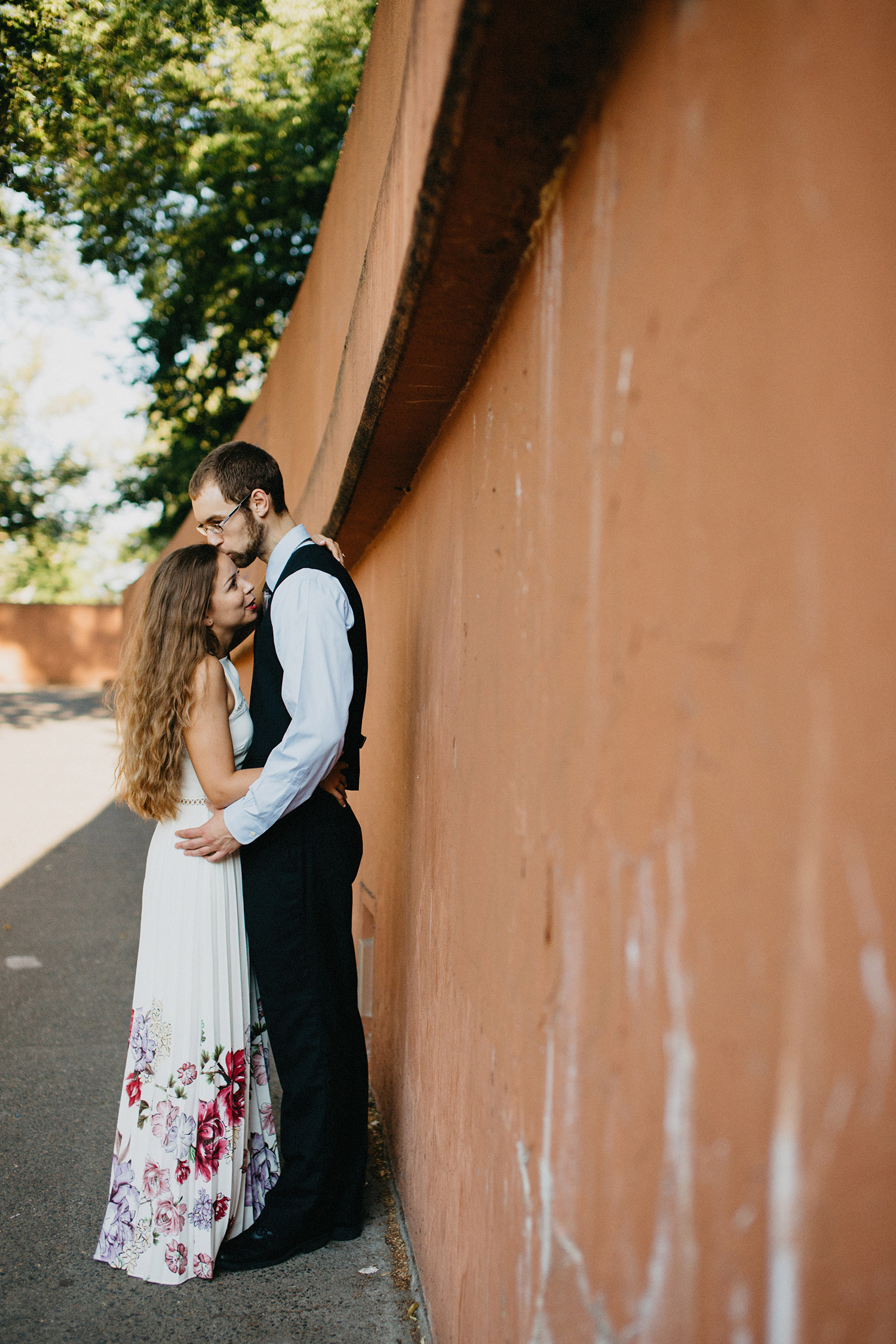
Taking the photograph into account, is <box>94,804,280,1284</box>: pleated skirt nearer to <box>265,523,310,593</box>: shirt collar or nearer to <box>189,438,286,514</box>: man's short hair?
<box>265,523,310,593</box>: shirt collar

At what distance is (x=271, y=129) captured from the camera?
9.20m

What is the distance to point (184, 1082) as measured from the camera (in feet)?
8.51

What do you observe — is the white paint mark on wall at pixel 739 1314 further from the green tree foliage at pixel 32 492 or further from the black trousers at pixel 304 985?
the green tree foliage at pixel 32 492

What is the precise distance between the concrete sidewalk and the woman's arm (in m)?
1.30

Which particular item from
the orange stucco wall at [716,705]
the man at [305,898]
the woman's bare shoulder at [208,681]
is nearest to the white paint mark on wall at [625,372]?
the orange stucco wall at [716,705]

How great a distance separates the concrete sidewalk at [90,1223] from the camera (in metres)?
2.35

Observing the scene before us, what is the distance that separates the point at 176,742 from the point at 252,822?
0.35 meters

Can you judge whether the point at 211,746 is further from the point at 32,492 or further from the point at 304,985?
the point at 32,492

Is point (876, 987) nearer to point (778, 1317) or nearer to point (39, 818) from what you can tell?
point (778, 1317)

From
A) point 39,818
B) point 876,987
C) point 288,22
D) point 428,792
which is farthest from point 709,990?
point 288,22

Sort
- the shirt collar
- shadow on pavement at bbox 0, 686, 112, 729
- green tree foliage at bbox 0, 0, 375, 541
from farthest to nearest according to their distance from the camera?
shadow on pavement at bbox 0, 686, 112, 729
green tree foliage at bbox 0, 0, 375, 541
the shirt collar

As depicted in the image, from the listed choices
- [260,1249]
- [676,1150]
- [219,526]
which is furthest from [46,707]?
[676,1150]

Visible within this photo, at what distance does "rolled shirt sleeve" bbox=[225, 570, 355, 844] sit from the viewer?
239 centimetres

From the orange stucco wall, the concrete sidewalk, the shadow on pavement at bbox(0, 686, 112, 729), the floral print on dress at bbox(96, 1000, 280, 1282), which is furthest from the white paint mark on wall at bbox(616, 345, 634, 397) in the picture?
the shadow on pavement at bbox(0, 686, 112, 729)
